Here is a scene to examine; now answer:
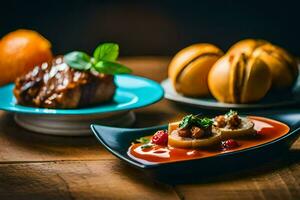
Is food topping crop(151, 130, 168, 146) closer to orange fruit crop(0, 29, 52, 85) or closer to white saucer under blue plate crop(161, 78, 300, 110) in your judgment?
white saucer under blue plate crop(161, 78, 300, 110)

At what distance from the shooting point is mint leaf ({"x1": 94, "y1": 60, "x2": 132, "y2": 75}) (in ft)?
4.73

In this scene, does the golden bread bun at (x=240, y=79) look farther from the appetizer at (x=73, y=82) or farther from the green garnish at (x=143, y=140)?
the green garnish at (x=143, y=140)

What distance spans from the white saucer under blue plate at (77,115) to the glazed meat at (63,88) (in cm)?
2

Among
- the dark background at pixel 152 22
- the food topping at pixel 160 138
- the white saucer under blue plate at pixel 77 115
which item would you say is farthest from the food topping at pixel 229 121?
the dark background at pixel 152 22

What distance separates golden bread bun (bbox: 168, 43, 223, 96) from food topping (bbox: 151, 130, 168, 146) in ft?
1.42

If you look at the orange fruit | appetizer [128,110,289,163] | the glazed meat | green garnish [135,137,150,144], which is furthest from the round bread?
the orange fruit

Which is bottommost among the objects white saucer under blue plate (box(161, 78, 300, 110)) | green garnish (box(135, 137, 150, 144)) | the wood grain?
the wood grain

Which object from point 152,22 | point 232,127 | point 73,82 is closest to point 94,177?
point 232,127

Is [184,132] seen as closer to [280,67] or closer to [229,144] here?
[229,144]

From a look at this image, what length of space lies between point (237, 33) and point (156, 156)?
166cm

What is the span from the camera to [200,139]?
1.10m

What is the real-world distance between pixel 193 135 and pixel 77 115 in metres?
0.30

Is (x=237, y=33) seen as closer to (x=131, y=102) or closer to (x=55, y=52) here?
(x=55, y=52)

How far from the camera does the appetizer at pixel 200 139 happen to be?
3.52ft
